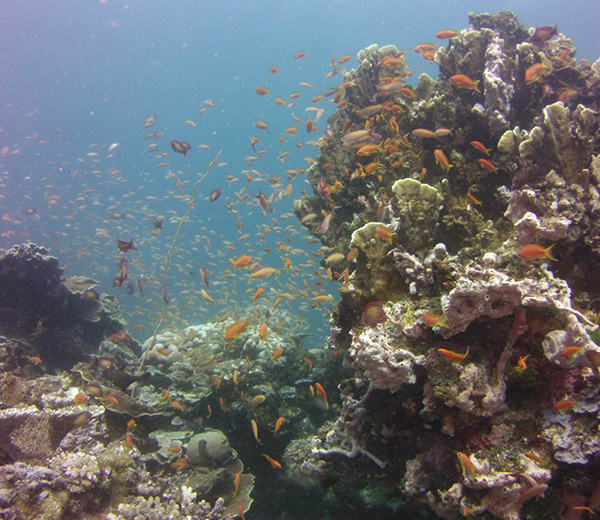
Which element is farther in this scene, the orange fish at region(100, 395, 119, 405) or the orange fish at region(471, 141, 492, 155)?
the orange fish at region(100, 395, 119, 405)

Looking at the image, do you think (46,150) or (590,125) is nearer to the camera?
(590,125)

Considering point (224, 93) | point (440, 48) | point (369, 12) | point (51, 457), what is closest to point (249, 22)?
point (224, 93)

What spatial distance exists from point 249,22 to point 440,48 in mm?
86808

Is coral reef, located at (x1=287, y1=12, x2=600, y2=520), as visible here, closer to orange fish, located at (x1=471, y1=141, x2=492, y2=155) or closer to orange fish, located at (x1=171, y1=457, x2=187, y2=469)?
orange fish, located at (x1=471, y1=141, x2=492, y2=155)

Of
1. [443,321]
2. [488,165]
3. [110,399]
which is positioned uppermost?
[488,165]

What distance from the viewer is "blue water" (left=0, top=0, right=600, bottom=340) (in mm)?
58781

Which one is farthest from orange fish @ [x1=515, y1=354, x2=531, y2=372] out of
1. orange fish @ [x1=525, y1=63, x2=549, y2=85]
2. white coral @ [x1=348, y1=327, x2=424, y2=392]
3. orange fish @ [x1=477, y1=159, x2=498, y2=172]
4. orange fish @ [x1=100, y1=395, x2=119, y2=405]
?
orange fish @ [x1=100, y1=395, x2=119, y2=405]

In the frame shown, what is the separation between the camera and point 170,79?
302ft

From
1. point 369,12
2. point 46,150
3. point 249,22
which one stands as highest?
point 249,22

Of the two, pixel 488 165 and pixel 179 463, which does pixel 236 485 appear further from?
pixel 488 165

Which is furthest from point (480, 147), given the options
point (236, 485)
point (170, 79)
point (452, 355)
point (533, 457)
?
point (170, 79)

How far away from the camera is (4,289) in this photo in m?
7.59

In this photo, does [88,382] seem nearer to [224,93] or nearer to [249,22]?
[249,22]

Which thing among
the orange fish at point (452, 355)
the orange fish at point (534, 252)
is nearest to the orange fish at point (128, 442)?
the orange fish at point (452, 355)
